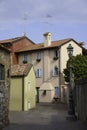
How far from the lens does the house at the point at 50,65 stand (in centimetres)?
5141

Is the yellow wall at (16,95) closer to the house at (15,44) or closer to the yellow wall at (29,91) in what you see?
the yellow wall at (29,91)

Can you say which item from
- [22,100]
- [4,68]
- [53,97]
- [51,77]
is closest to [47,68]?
[51,77]

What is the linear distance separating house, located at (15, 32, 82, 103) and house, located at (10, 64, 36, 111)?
32.0 ft

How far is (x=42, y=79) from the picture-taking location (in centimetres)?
5375

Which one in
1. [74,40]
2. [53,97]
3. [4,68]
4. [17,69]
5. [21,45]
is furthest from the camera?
[21,45]

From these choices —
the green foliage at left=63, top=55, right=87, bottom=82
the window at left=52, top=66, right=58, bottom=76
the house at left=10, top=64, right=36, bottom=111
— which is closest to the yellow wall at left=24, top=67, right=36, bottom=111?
the house at left=10, top=64, right=36, bottom=111

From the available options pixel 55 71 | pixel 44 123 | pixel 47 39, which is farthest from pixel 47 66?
pixel 44 123

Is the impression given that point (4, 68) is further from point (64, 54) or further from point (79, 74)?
point (64, 54)

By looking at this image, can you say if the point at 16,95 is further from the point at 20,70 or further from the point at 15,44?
the point at 15,44

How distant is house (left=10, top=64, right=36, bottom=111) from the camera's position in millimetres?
39481

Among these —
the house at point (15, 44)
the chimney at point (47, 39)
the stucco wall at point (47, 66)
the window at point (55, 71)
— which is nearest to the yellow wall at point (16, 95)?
the stucco wall at point (47, 66)

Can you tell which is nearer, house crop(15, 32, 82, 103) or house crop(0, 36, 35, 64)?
house crop(15, 32, 82, 103)

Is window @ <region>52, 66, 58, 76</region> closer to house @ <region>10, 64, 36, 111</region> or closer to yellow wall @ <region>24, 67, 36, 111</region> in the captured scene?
yellow wall @ <region>24, 67, 36, 111</region>

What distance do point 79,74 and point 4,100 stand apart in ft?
92.7
